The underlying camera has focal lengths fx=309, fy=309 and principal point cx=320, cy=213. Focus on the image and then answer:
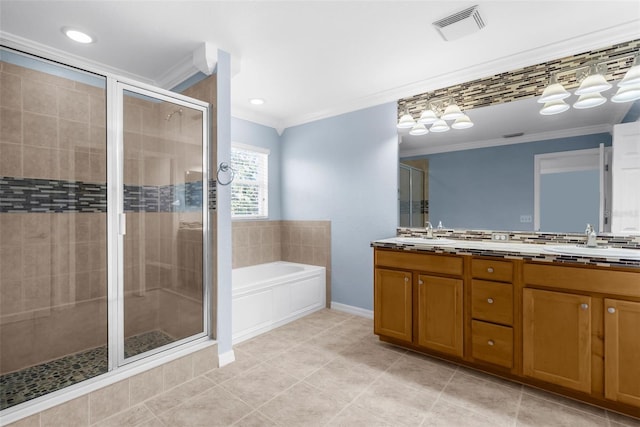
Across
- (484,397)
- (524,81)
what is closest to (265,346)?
(484,397)

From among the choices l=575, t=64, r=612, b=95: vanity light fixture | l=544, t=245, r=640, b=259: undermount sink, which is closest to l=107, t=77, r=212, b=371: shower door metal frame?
l=544, t=245, r=640, b=259: undermount sink

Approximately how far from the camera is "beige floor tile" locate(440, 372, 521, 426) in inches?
73.5

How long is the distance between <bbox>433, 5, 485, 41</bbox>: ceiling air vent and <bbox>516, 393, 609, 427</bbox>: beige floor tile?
2.51 meters

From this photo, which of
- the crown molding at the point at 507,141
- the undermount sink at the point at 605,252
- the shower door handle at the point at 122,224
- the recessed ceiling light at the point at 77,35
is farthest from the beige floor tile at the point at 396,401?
the recessed ceiling light at the point at 77,35

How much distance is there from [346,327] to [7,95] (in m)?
3.42

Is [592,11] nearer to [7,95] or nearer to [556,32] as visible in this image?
[556,32]

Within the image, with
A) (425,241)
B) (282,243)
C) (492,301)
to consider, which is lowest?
(492,301)

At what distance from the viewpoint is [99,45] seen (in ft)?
7.91

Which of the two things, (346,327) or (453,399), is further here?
(346,327)

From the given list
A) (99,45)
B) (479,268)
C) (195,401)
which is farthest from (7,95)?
(479,268)

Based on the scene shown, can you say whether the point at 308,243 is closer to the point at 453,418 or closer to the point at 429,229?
the point at 429,229

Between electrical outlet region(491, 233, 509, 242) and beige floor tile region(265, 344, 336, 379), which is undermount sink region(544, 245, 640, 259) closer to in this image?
electrical outlet region(491, 233, 509, 242)

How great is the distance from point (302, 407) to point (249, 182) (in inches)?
111

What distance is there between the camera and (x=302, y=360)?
2.56 meters
